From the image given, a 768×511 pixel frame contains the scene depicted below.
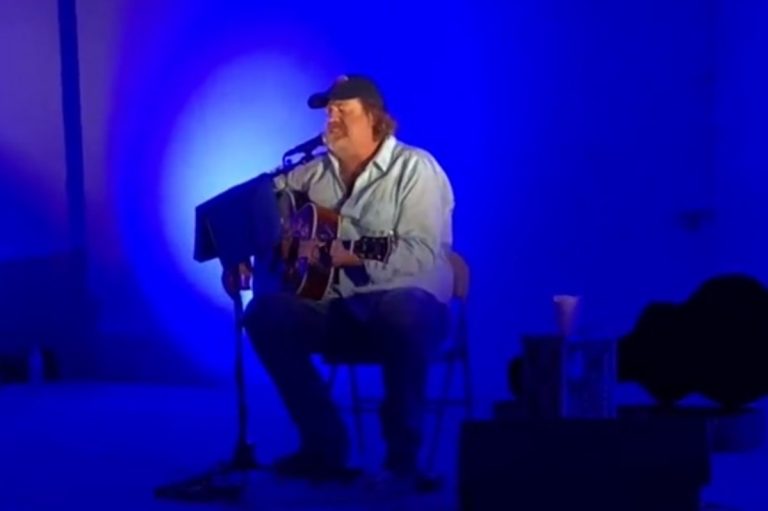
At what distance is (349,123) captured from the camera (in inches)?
155

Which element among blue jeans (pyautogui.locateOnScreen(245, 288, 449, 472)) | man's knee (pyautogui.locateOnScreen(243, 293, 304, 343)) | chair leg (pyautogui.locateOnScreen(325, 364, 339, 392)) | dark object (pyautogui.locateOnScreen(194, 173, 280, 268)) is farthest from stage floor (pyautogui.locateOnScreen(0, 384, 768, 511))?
dark object (pyautogui.locateOnScreen(194, 173, 280, 268))

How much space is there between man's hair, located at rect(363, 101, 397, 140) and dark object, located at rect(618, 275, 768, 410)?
0.82m

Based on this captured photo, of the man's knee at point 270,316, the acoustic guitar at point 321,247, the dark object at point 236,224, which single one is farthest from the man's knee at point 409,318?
the dark object at point 236,224

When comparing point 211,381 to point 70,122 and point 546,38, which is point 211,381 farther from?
point 546,38

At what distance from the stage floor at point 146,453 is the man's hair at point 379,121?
90cm

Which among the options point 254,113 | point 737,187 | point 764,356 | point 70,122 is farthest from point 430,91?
point 764,356

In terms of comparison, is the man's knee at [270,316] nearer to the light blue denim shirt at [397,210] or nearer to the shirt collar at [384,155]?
the light blue denim shirt at [397,210]

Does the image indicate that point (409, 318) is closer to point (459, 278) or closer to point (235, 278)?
point (459, 278)

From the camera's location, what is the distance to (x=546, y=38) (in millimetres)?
5430

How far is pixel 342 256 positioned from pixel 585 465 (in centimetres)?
109

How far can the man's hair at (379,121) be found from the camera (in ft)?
12.9

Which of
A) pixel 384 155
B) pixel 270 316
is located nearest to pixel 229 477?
pixel 270 316

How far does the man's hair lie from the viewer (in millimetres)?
3939

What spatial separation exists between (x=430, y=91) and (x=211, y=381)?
58.9 inches
